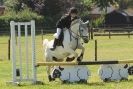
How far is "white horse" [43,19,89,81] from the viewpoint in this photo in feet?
45.2

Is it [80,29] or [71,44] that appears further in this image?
[71,44]

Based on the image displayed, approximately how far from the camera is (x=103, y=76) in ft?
45.2

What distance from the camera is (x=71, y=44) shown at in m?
14.1

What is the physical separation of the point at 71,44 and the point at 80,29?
612 millimetres

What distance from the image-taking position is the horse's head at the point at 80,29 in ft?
45.0

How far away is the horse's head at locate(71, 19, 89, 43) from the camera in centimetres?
1372

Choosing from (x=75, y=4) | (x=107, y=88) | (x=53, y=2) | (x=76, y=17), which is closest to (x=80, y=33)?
(x=76, y=17)

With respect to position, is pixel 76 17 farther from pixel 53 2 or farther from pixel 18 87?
pixel 53 2

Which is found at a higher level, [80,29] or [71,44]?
[80,29]

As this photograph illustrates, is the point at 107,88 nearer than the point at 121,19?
Yes

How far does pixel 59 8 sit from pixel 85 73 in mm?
62713

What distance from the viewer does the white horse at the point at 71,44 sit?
13774 millimetres

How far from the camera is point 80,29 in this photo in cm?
1377

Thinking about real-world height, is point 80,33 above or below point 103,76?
above
